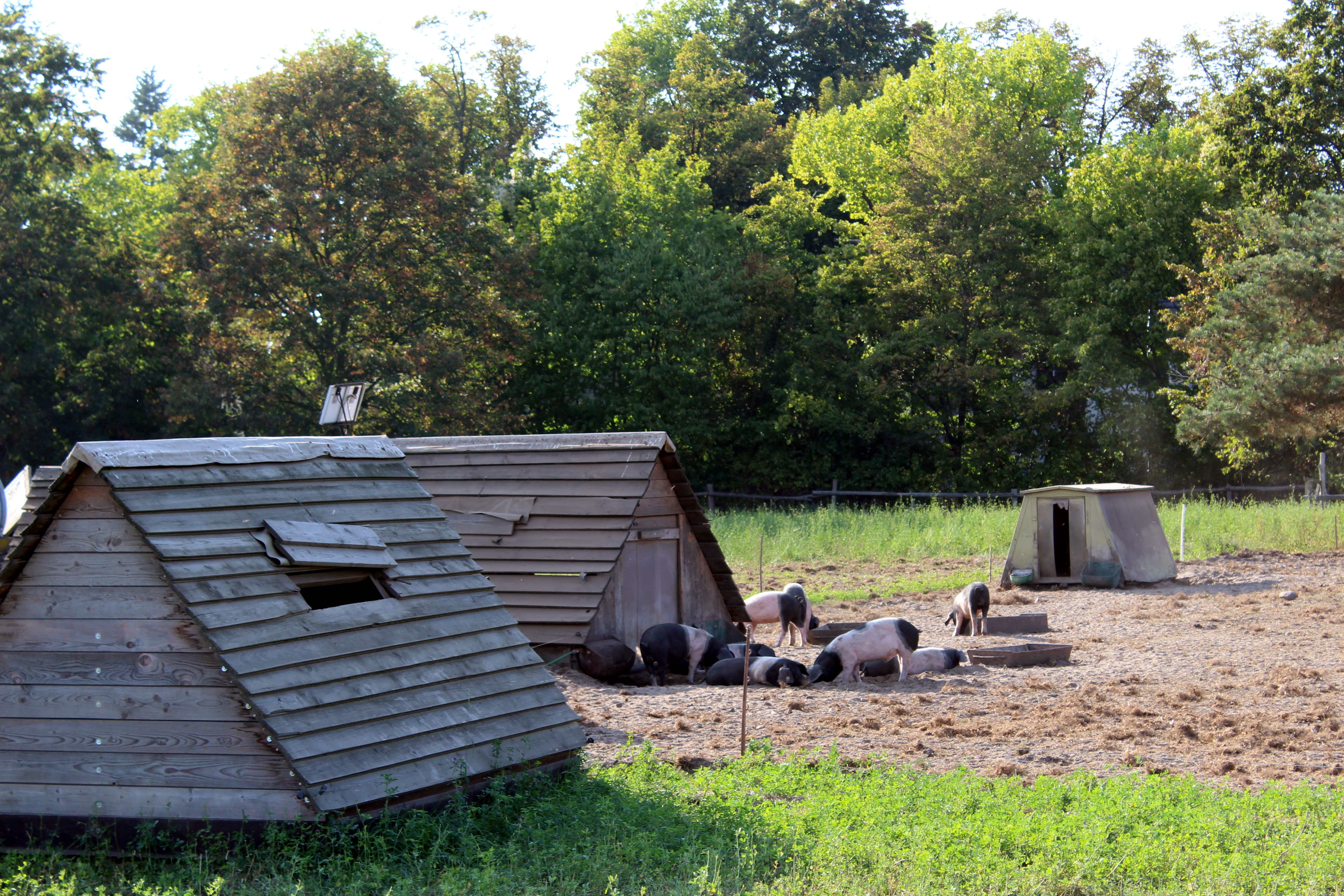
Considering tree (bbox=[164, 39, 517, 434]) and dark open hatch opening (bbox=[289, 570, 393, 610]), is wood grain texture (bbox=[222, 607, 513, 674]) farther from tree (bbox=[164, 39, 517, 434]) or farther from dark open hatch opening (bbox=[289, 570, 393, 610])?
tree (bbox=[164, 39, 517, 434])

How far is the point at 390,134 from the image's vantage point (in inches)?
1185

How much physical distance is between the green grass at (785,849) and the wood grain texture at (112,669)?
80 centimetres

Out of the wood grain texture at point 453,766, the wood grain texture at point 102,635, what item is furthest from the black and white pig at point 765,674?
the wood grain texture at point 102,635

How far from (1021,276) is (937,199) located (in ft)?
11.7

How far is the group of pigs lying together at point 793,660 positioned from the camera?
36.8ft

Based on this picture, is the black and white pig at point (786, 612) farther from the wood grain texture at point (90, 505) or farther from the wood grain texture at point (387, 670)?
the wood grain texture at point (90, 505)

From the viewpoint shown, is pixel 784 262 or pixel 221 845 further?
pixel 784 262

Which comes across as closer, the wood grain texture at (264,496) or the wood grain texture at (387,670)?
the wood grain texture at (387,670)

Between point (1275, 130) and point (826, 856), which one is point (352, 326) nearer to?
point (1275, 130)

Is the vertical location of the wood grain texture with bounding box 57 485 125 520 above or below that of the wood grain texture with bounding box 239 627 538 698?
above

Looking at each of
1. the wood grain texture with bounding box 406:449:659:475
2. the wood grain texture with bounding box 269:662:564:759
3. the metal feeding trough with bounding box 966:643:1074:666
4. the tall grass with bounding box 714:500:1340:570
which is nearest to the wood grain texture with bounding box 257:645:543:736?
the wood grain texture with bounding box 269:662:564:759

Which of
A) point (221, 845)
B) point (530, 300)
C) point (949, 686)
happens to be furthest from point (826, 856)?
point (530, 300)

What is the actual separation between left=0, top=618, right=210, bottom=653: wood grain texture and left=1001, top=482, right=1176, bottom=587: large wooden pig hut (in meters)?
Answer: 15.1

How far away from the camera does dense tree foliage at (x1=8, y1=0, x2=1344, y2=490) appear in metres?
28.7
